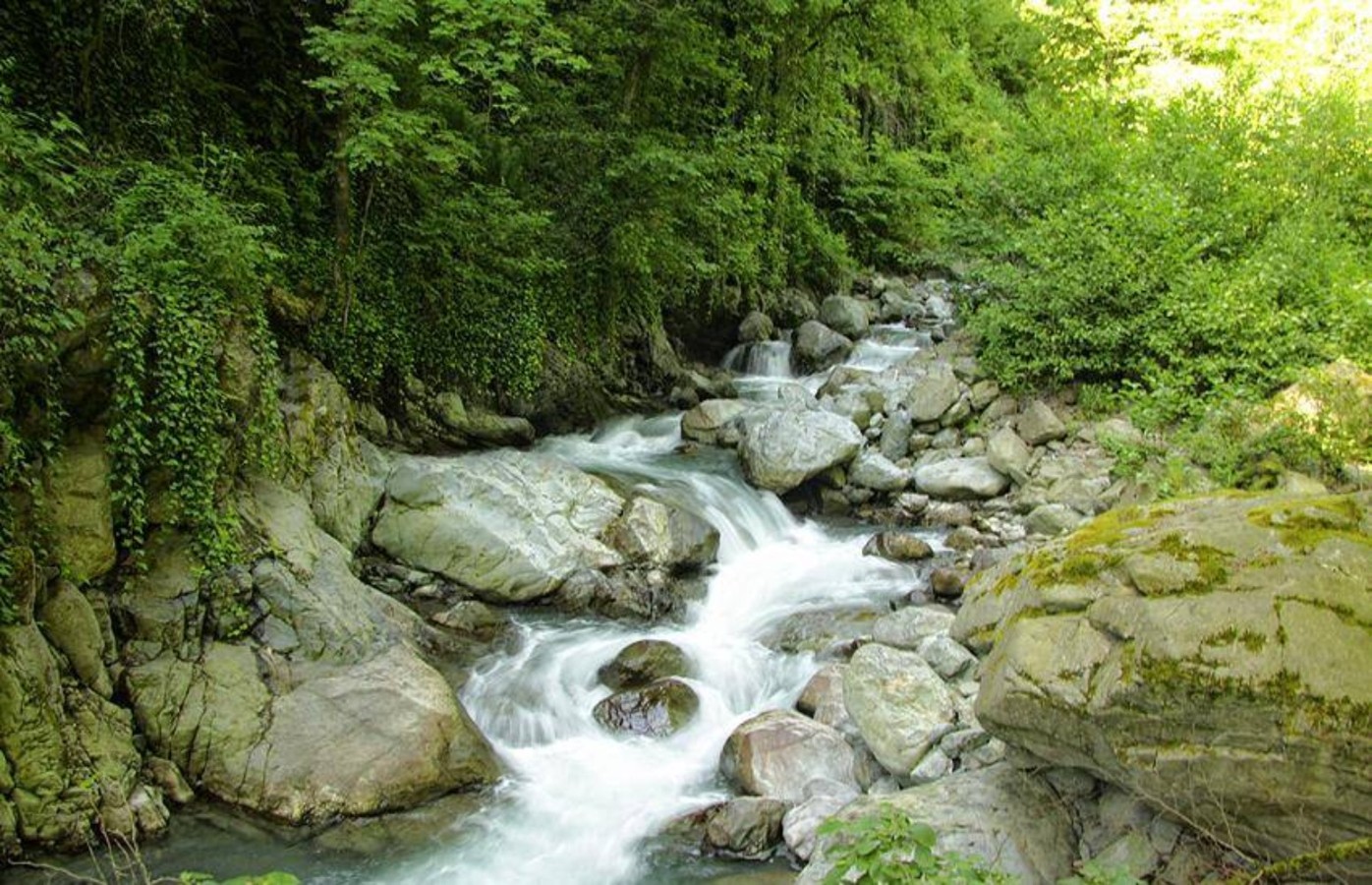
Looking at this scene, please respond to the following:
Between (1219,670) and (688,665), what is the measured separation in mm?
4340

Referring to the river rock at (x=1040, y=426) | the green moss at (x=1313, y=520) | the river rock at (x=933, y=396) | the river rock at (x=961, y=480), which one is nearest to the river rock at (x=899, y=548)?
the river rock at (x=961, y=480)

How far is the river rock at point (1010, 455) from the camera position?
1023cm

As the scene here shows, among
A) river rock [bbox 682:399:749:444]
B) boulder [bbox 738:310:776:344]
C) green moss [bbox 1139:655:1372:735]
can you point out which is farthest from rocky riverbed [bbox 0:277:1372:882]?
boulder [bbox 738:310:776:344]

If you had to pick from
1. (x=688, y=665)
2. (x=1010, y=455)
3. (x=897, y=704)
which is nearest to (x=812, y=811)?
(x=897, y=704)

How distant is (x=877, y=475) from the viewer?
10789mm

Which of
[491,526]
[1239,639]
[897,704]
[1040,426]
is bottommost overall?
[897,704]

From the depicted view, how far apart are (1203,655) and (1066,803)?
4.35ft

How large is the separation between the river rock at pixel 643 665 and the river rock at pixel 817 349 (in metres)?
9.75

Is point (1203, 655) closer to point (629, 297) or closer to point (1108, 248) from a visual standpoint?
point (1108, 248)

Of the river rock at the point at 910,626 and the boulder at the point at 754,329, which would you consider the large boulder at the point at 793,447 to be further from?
the boulder at the point at 754,329

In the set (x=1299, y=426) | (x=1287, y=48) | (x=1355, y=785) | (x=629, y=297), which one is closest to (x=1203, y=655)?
(x=1355, y=785)

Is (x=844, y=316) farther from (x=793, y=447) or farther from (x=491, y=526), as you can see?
(x=491, y=526)

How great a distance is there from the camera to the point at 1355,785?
3.16 metres

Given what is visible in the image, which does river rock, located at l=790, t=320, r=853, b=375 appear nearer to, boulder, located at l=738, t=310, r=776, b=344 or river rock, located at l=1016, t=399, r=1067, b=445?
boulder, located at l=738, t=310, r=776, b=344
